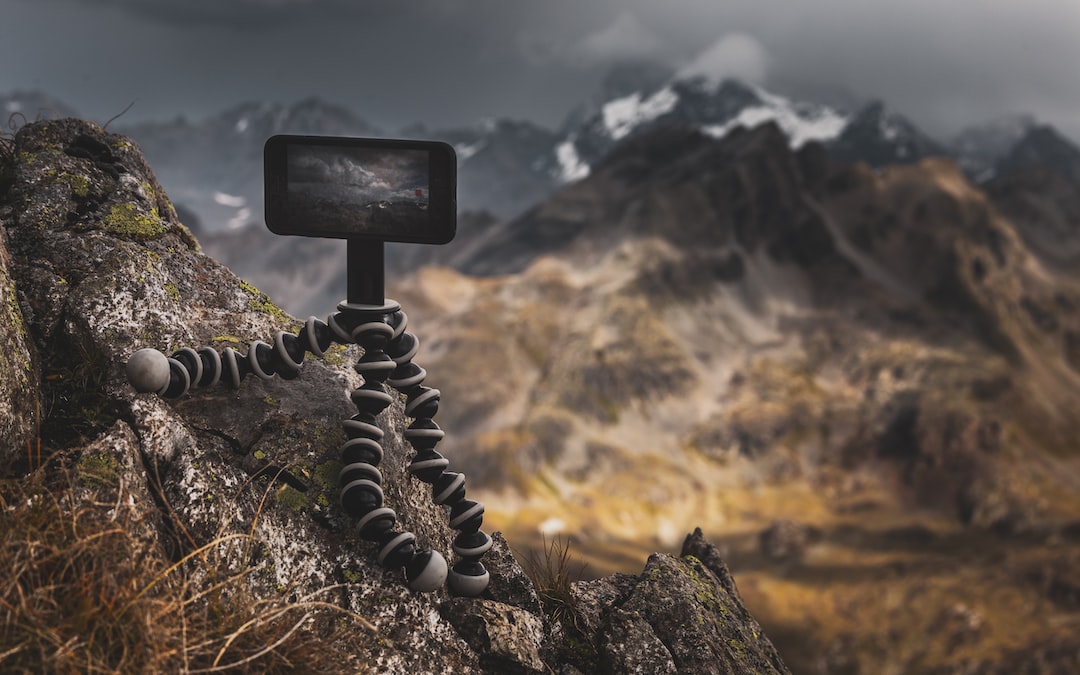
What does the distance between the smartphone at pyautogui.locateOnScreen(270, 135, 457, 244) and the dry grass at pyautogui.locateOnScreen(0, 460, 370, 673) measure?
2.18 m

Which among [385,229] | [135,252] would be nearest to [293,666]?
[385,229]

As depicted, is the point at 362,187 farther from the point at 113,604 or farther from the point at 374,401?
the point at 113,604

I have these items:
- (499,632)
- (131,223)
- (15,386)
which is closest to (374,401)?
(499,632)

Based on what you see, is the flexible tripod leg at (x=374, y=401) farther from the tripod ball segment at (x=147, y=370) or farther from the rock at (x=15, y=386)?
the rock at (x=15, y=386)

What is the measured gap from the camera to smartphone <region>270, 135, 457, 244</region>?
5391 mm

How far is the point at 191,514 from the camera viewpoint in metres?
4.89

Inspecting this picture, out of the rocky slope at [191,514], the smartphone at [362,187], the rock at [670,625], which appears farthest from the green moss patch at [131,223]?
the rock at [670,625]

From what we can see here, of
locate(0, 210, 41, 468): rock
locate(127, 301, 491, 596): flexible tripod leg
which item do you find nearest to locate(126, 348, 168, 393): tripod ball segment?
locate(127, 301, 491, 596): flexible tripod leg

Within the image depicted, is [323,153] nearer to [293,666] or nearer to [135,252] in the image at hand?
[135,252]

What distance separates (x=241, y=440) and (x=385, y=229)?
5.88 ft

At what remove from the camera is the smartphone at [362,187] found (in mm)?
5391

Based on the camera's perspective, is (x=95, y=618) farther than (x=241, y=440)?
No

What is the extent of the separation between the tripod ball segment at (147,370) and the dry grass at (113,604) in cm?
75

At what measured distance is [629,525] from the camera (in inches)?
6668
